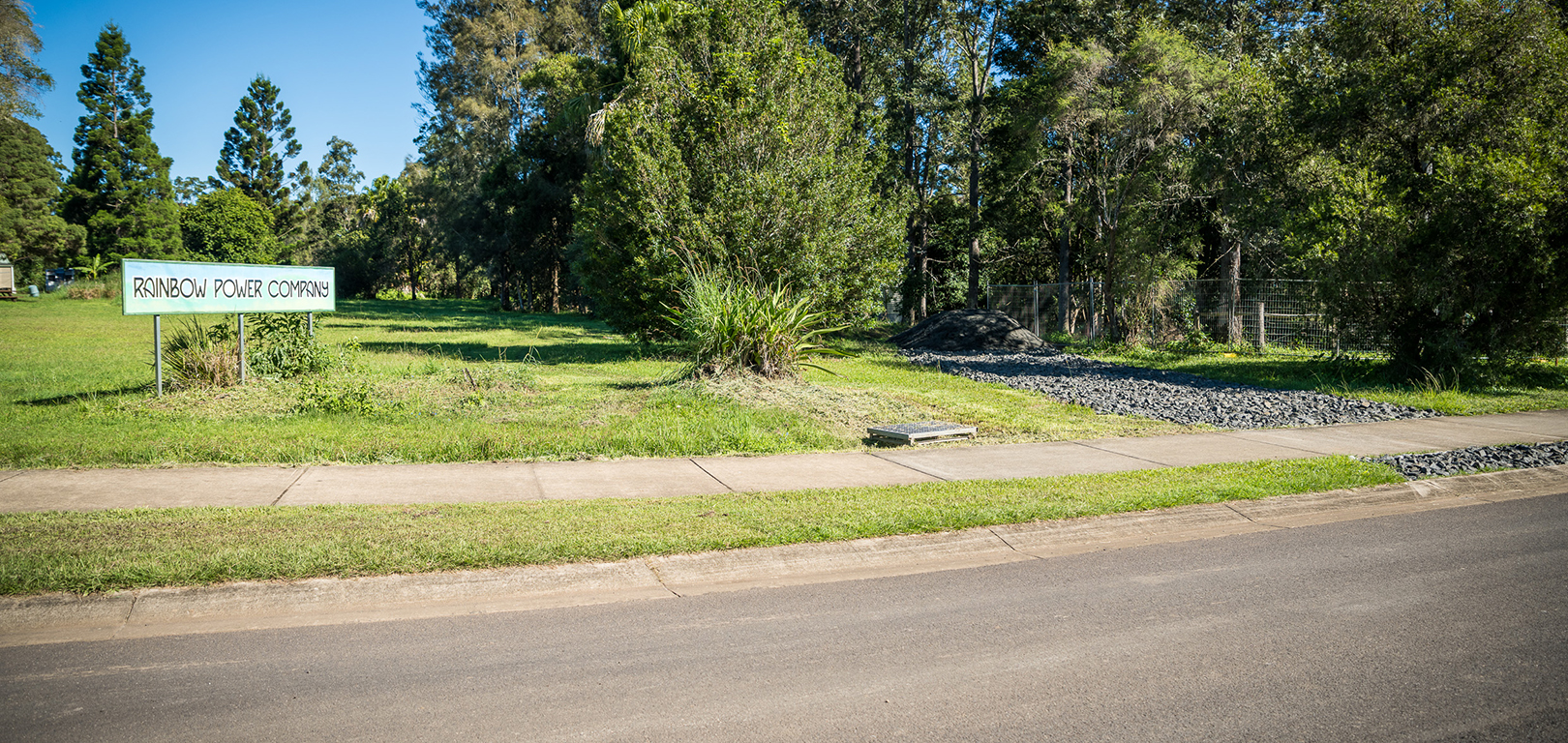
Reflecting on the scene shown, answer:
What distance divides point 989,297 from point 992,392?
1722 cm

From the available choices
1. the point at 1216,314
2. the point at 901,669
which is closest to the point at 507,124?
the point at 1216,314

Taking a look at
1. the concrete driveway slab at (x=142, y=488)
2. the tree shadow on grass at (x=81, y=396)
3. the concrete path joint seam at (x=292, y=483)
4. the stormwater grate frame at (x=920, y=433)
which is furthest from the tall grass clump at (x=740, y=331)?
the tree shadow on grass at (x=81, y=396)

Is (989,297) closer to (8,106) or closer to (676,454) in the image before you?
(676,454)

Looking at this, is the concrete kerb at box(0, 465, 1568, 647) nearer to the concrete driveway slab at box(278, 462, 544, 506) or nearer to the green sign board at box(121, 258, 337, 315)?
the concrete driveway slab at box(278, 462, 544, 506)

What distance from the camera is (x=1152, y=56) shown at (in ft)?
73.4

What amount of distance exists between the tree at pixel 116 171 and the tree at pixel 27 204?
3.71 metres

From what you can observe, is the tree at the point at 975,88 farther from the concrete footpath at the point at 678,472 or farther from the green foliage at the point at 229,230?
the green foliage at the point at 229,230

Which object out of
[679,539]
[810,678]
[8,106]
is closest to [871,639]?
[810,678]

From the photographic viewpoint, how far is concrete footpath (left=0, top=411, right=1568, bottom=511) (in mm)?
6875

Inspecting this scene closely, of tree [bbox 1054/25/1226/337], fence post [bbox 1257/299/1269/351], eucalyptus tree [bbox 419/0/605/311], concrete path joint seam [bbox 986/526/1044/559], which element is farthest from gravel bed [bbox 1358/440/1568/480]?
eucalyptus tree [bbox 419/0/605/311]

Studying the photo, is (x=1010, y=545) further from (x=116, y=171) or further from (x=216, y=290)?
(x=116, y=171)

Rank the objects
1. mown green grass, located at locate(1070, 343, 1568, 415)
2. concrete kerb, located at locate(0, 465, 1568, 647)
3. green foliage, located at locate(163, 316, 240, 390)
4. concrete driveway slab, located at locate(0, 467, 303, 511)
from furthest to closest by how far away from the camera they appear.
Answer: mown green grass, located at locate(1070, 343, 1568, 415)
green foliage, located at locate(163, 316, 240, 390)
concrete driveway slab, located at locate(0, 467, 303, 511)
concrete kerb, located at locate(0, 465, 1568, 647)

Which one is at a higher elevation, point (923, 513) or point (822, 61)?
point (822, 61)

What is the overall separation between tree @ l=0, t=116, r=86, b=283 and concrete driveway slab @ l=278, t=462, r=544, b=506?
194 feet
